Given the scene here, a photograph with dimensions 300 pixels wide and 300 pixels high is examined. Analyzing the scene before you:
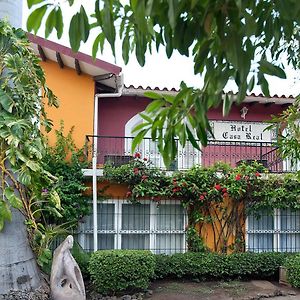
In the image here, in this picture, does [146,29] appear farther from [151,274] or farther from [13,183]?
[151,274]

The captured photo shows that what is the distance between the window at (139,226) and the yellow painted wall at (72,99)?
2.04 meters

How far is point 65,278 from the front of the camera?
8.01 m

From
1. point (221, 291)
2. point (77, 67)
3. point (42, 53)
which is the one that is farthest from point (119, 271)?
point (42, 53)

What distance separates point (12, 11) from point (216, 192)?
636 cm

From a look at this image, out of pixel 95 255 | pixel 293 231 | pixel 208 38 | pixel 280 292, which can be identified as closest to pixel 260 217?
pixel 293 231

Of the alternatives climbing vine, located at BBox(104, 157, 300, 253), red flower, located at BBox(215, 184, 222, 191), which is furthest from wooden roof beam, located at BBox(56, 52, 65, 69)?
red flower, located at BBox(215, 184, 222, 191)

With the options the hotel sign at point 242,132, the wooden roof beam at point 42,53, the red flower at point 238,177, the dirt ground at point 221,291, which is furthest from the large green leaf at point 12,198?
the hotel sign at point 242,132

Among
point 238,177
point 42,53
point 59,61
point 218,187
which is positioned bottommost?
point 218,187

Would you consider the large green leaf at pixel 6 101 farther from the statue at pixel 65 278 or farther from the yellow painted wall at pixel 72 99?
the yellow painted wall at pixel 72 99

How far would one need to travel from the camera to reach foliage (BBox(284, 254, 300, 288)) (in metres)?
10.2

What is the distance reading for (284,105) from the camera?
44.9 feet

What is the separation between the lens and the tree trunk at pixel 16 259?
7.22m

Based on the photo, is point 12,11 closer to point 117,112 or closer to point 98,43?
point 117,112

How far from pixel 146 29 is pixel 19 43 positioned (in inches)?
260
